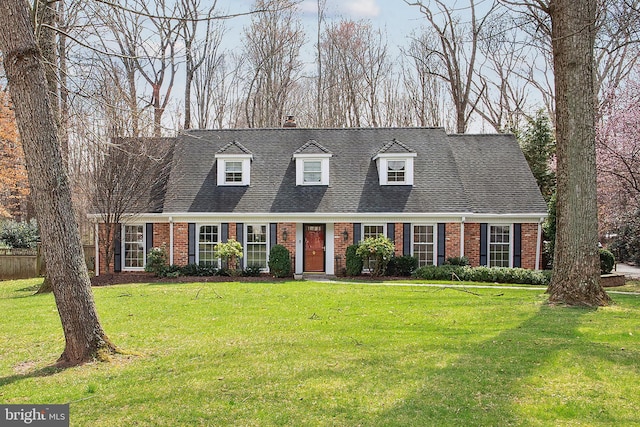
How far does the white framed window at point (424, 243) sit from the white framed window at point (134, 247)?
10219mm

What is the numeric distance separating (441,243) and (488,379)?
13.8m

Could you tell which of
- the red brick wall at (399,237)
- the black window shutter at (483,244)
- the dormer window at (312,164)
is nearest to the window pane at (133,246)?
the dormer window at (312,164)

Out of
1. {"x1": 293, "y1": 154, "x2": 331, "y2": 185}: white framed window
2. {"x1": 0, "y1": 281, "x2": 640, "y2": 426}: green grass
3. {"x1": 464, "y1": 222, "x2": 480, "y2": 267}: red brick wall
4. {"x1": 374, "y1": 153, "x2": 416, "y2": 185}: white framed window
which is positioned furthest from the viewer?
{"x1": 293, "y1": 154, "x2": 331, "y2": 185}: white framed window

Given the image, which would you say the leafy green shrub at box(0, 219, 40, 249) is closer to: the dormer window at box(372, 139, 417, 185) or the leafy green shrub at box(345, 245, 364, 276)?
the leafy green shrub at box(345, 245, 364, 276)

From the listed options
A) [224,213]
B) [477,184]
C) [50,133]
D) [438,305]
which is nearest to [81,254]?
[50,133]

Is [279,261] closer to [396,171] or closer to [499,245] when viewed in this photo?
[396,171]

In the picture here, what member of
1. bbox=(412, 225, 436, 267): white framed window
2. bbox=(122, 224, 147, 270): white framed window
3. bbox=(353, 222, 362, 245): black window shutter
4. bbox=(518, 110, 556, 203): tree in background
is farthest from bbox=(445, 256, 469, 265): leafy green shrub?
bbox=(122, 224, 147, 270): white framed window

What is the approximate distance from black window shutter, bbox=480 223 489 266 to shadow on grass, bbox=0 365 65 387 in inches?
630

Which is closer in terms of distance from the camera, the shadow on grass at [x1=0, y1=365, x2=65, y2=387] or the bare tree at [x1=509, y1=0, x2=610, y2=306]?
the shadow on grass at [x1=0, y1=365, x2=65, y2=387]

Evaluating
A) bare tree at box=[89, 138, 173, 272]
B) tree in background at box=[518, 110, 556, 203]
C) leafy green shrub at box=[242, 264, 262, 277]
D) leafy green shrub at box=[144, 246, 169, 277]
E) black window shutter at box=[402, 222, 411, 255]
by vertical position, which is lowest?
leafy green shrub at box=[242, 264, 262, 277]

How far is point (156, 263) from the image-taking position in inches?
734

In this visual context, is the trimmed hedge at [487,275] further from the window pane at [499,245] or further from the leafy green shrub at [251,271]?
the leafy green shrub at [251,271]

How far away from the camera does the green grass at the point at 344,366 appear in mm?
4965

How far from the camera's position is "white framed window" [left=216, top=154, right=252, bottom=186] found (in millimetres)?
20703
